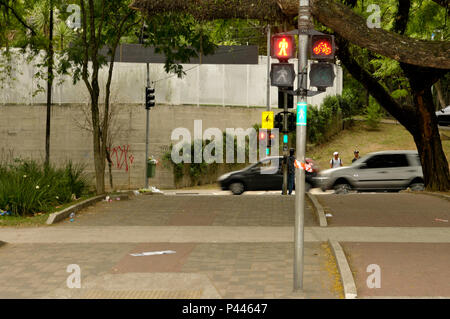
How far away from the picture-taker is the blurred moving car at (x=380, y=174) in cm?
2330

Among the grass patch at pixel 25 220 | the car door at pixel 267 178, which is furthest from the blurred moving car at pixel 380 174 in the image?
the grass patch at pixel 25 220

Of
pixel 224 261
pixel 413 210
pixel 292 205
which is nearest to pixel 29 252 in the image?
pixel 224 261

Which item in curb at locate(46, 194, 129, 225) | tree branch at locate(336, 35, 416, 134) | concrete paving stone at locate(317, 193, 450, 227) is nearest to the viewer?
concrete paving stone at locate(317, 193, 450, 227)

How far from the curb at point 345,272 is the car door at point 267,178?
14646mm

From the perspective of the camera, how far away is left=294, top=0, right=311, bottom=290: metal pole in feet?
26.0

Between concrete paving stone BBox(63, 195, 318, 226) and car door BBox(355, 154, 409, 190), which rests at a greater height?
car door BBox(355, 154, 409, 190)

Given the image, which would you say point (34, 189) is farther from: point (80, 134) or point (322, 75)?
point (80, 134)

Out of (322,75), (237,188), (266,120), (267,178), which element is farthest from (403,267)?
(266,120)

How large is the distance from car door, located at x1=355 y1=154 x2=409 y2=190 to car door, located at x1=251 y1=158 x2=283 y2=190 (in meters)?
3.52

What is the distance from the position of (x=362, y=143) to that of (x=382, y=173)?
1716 cm

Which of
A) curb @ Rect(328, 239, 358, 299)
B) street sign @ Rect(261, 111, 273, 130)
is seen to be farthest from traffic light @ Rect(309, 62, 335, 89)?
street sign @ Rect(261, 111, 273, 130)

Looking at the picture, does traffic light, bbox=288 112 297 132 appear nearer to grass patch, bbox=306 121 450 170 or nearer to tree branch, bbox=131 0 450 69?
tree branch, bbox=131 0 450 69
